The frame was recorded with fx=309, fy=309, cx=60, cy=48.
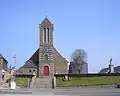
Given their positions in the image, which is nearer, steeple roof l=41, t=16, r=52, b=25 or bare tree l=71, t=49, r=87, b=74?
steeple roof l=41, t=16, r=52, b=25

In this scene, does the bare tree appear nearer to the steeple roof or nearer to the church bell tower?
the church bell tower

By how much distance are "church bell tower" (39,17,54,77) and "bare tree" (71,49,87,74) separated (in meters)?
20.2

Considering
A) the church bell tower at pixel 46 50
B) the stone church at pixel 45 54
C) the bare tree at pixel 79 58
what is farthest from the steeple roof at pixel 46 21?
the bare tree at pixel 79 58

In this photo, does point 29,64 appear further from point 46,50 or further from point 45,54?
point 46,50

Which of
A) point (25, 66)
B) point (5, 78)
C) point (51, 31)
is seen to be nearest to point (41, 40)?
A: point (51, 31)

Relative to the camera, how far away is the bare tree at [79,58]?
9883 centimetres

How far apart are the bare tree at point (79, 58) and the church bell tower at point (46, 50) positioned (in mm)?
20191

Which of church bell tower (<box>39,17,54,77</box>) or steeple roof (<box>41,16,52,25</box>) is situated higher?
steeple roof (<box>41,16,52,25</box>)

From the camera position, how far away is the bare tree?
3891 inches

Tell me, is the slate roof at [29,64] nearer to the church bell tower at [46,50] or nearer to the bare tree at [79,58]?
the church bell tower at [46,50]

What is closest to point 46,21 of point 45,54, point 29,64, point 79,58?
point 45,54

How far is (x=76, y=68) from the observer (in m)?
99.5

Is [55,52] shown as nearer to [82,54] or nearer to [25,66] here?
[25,66]

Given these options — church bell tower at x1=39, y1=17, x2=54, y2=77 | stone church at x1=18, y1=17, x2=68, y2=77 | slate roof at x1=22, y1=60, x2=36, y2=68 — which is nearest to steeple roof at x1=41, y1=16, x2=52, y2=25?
stone church at x1=18, y1=17, x2=68, y2=77
